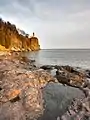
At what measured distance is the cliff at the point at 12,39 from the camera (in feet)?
354

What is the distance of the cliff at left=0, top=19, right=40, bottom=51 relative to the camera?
108m

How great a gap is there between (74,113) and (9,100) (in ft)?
12.4

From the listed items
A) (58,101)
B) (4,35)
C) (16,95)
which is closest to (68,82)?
(58,101)

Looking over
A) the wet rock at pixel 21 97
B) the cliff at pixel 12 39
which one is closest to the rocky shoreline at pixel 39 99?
the wet rock at pixel 21 97

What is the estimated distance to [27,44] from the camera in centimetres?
16612

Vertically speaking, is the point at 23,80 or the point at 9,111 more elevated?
the point at 23,80

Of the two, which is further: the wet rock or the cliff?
the cliff

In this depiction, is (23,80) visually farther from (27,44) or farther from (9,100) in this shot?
(27,44)

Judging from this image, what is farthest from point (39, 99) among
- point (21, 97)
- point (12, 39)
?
point (12, 39)

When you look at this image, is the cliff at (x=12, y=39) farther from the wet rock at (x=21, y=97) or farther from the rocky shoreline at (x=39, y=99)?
the rocky shoreline at (x=39, y=99)

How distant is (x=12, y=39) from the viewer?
124875 mm

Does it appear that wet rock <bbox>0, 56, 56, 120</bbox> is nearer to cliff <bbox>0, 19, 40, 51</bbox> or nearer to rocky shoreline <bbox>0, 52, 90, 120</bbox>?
rocky shoreline <bbox>0, 52, 90, 120</bbox>

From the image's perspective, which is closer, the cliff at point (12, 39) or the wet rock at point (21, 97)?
the wet rock at point (21, 97)

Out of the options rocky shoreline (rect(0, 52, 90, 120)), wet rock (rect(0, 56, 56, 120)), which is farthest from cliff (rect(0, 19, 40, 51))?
rocky shoreline (rect(0, 52, 90, 120))
